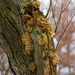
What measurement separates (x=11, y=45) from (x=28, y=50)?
5.1 inches

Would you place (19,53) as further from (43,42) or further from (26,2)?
(26,2)

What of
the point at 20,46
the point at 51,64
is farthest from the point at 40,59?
the point at 20,46

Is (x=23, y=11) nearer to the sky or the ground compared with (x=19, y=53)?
nearer to the sky

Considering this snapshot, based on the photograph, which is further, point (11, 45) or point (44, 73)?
point (11, 45)

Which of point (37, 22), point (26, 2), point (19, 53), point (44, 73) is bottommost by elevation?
point (44, 73)

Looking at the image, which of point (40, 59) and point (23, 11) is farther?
point (23, 11)

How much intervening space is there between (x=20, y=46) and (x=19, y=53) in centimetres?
4

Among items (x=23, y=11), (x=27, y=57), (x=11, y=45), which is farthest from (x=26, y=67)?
(x=23, y=11)

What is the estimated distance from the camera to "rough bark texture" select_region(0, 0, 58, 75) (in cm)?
111

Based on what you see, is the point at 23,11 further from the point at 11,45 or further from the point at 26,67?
the point at 26,67

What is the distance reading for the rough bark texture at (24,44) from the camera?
1.11 metres

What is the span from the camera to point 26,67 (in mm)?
1159

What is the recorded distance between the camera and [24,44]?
46.8 inches

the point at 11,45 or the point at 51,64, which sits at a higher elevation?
the point at 11,45
